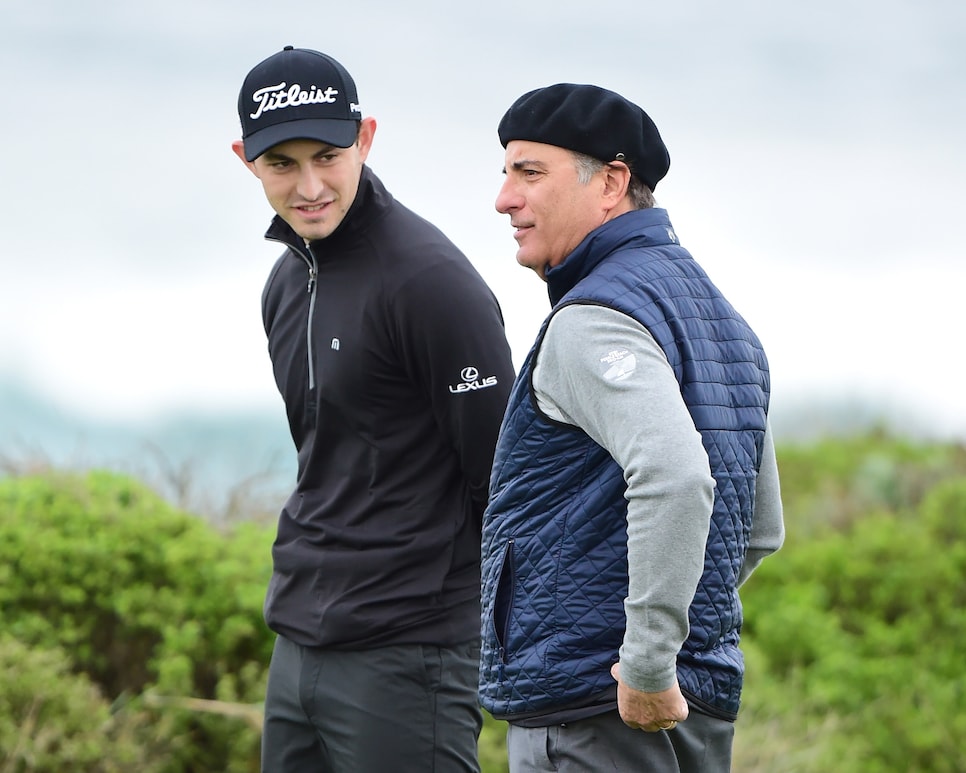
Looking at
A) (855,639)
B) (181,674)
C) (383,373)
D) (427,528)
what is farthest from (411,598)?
(855,639)

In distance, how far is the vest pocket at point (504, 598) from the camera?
8.82 feet

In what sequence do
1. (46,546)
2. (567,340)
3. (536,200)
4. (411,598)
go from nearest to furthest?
1. (567,340)
2. (536,200)
3. (411,598)
4. (46,546)

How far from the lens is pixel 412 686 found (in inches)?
131

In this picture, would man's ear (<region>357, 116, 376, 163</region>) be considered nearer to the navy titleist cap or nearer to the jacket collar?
the navy titleist cap

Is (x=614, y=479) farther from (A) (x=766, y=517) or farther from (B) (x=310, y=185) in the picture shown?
(B) (x=310, y=185)

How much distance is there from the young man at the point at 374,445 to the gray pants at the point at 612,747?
0.62 m

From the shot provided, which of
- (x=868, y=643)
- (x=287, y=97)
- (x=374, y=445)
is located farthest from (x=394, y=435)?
(x=868, y=643)

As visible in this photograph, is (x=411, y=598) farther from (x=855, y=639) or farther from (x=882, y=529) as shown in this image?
(x=882, y=529)

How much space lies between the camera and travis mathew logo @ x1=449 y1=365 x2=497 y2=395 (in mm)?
3246

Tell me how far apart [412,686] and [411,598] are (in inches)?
8.3

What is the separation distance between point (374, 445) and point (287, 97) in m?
0.86

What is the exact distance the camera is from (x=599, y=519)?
2596 mm

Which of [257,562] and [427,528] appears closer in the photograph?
[427,528]

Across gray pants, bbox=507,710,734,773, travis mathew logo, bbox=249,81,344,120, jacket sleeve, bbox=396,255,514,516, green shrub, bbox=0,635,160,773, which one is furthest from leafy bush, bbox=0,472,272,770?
gray pants, bbox=507,710,734,773
